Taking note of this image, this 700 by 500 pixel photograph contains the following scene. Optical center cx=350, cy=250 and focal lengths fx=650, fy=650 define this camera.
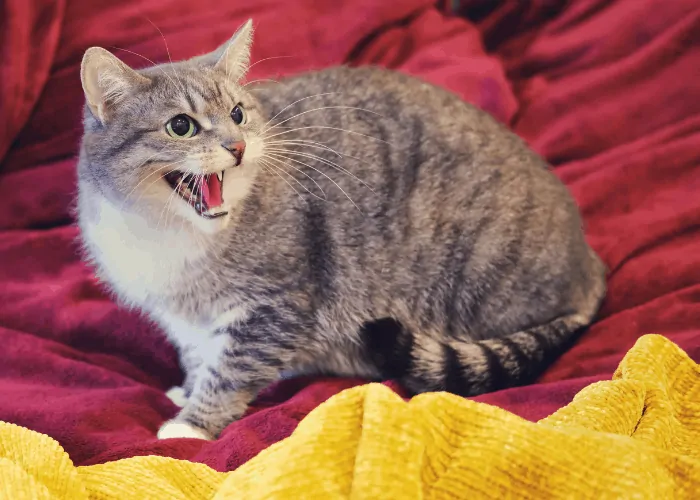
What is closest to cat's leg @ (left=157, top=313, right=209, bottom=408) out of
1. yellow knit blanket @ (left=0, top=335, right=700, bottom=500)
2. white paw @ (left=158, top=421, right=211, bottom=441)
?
white paw @ (left=158, top=421, right=211, bottom=441)

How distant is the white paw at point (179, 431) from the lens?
1176 mm

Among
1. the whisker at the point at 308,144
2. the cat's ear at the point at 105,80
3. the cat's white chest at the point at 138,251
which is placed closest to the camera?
the cat's ear at the point at 105,80

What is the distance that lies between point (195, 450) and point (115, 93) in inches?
24.2

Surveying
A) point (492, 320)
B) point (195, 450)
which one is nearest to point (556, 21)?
point (492, 320)

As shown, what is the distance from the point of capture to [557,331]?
1.29m

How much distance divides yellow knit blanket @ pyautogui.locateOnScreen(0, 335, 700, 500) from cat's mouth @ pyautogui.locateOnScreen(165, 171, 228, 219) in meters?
0.45

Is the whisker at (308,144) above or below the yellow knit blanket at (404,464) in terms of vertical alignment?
above

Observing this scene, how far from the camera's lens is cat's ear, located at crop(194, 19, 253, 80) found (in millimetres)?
1213

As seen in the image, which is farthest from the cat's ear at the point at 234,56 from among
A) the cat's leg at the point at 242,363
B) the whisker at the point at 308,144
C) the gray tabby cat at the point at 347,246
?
the cat's leg at the point at 242,363

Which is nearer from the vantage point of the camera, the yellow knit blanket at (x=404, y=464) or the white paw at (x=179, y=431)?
the yellow knit blanket at (x=404, y=464)

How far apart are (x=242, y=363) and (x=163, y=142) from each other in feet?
1.48

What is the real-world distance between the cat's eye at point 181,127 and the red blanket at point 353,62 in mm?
491

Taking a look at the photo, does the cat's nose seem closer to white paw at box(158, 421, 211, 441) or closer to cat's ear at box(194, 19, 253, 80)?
cat's ear at box(194, 19, 253, 80)

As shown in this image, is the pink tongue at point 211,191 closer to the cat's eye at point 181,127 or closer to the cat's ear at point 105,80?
the cat's eye at point 181,127
